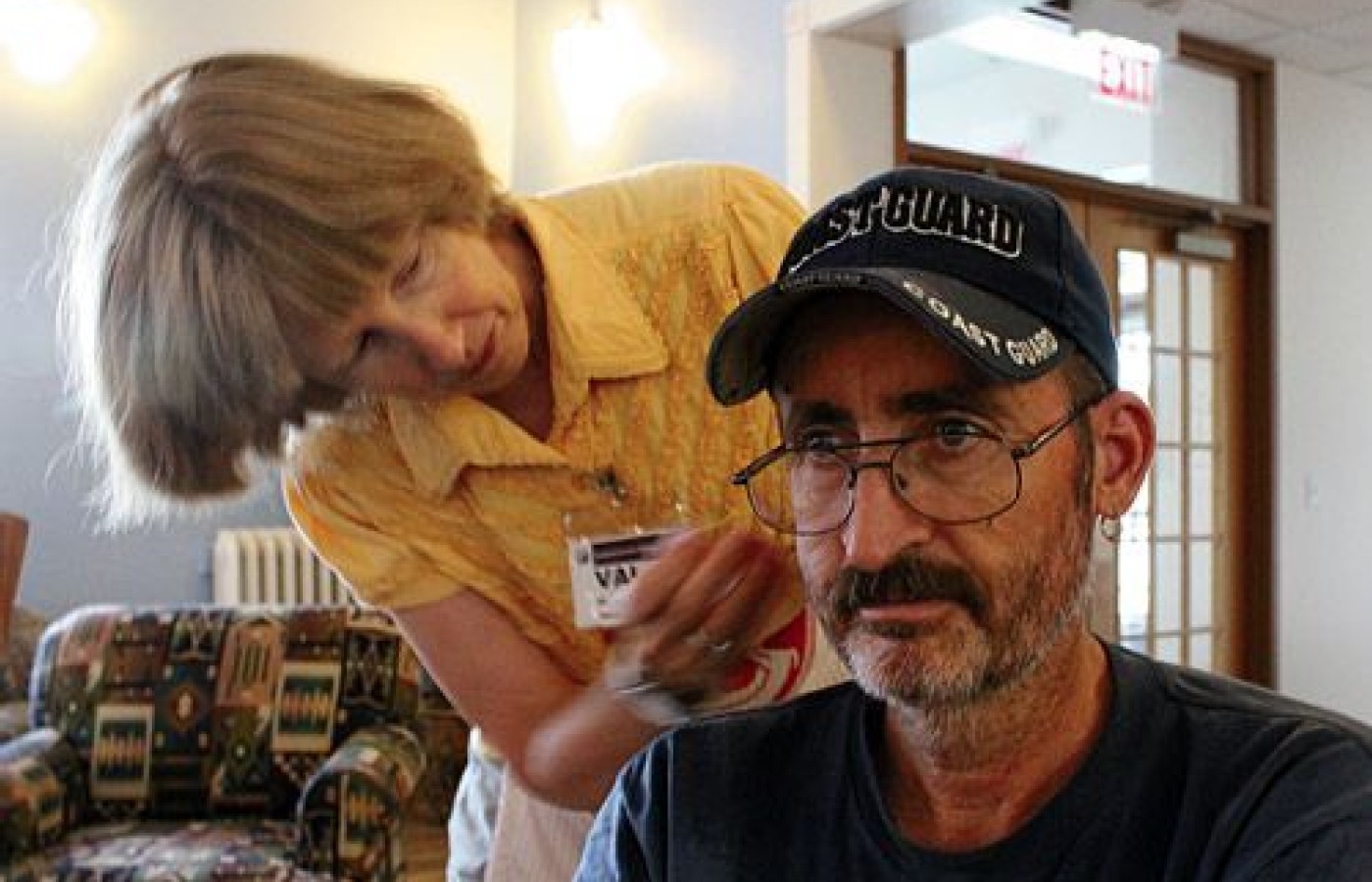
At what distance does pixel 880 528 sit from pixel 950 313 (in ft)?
0.46

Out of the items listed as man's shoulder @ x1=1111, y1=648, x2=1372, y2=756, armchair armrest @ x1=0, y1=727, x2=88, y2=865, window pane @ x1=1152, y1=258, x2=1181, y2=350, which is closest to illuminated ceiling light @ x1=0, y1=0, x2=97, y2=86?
armchair armrest @ x1=0, y1=727, x2=88, y2=865

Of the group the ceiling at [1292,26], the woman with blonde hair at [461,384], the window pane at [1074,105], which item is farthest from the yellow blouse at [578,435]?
the ceiling at [1292,26]

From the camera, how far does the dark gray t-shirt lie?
0.79 metres

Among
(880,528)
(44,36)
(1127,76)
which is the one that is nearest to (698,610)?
(880,528)

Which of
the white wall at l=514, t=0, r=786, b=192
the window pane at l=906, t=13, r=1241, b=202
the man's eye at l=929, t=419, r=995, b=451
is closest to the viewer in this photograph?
the man's eye at l=929, t=419, r=995, b=451

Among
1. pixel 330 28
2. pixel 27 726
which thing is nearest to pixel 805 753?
pixel 27 726

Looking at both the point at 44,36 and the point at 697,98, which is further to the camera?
the point at 44,36

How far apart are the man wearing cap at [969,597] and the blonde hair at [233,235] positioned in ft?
1.28

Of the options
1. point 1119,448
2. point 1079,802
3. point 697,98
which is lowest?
point 1079,802

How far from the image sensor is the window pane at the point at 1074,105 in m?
4.50

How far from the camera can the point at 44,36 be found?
4.63 metres

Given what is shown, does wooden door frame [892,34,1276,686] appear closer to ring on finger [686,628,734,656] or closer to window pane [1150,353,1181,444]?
window pane [1150,353,1181,444]

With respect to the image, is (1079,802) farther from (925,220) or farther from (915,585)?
(925,220)

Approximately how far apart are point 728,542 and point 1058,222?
1.24 ft
